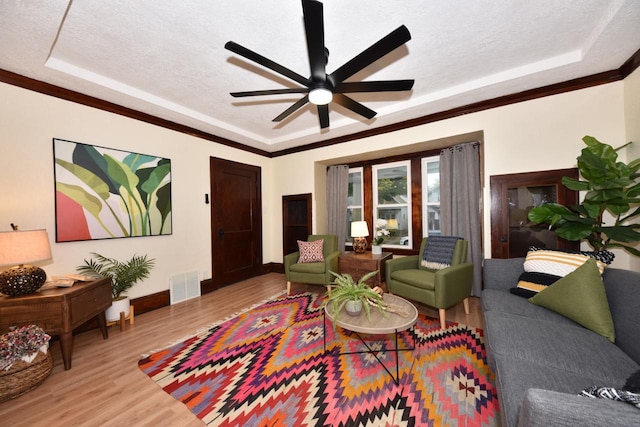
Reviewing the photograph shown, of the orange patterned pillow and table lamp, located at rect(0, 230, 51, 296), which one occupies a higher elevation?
table lamp, located at rect(0, 230, 51, 296)

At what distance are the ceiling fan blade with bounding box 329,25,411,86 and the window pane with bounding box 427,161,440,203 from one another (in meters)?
2.87

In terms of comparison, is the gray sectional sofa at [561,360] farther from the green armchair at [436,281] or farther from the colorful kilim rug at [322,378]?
the green armchair at [436,281]

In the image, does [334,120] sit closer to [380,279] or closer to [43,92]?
[380,279]

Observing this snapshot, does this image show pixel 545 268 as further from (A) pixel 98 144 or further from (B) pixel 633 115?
(A) pixel 98 144

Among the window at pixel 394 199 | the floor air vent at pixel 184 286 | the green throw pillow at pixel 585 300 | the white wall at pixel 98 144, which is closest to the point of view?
the green throw pillow at pixel 585 300

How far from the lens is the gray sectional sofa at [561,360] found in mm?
685

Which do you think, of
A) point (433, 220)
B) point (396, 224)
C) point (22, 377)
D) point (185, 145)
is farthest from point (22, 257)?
point (433, 220)

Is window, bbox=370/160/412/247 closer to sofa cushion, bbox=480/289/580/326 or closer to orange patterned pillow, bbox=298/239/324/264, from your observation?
orange patterned pillow, bbox=298/239/324/264

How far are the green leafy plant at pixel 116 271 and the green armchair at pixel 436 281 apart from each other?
322 centimetres

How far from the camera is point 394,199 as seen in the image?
4.50 m

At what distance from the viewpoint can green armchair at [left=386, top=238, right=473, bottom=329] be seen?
2.61m

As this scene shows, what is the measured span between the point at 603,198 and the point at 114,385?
4467 mm

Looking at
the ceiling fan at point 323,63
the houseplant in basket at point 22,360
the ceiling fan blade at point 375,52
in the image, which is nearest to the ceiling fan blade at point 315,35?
the ceiling fan at point 323,63

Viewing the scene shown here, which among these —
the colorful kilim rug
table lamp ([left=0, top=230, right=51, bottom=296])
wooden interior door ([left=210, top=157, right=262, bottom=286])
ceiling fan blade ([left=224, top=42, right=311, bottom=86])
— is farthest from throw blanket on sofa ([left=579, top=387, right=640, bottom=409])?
wooden interior door ([left=210, top=157, right=262, bottom=286])
